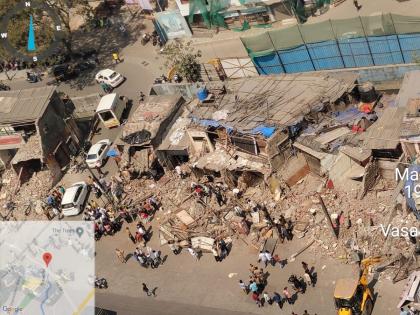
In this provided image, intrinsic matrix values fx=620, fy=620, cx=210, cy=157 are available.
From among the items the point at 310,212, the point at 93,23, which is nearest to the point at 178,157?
the point at 310,212

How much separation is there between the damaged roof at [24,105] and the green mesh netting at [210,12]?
14.8 meters

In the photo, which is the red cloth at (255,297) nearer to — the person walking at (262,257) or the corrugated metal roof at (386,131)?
the person walking at (262,257)

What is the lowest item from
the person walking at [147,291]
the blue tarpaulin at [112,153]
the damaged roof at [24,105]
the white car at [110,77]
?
the person walking at [147,291]

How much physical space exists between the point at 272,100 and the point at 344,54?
253 inches

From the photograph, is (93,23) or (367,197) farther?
(93,23)

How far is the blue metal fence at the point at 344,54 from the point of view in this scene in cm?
4100

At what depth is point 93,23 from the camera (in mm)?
68438

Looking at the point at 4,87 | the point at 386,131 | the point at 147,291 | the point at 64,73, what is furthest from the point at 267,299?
the point at 4,87

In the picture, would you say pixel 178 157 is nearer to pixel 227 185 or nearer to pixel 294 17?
pixel 227 185

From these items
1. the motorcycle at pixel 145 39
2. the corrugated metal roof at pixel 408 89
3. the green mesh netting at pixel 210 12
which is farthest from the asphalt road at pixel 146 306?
the motorcycle at pixel 145 39

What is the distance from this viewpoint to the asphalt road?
36.2 metres

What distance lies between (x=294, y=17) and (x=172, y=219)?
2262 centimetres

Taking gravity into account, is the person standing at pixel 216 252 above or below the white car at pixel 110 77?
below

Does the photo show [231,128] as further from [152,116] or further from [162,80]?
[162,80]
